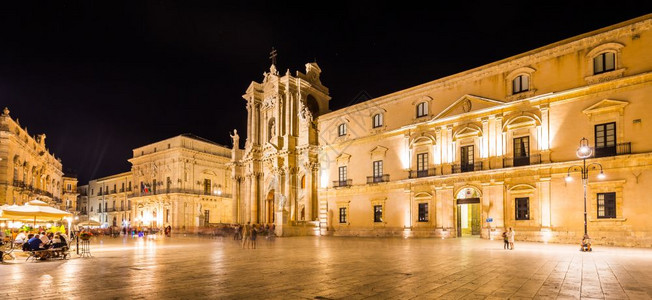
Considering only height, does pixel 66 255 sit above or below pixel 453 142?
below

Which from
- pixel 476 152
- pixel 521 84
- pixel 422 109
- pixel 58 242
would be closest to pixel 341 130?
pixel 422 109

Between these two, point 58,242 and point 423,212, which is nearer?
point 58,242

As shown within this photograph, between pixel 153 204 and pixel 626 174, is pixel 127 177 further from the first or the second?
pixel 626 174

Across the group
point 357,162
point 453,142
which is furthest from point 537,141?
point 357,162

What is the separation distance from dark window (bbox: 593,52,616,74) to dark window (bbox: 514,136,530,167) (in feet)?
18.1

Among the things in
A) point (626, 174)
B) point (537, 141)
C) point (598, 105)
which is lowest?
point (626, 174)

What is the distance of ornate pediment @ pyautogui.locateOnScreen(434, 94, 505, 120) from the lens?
92.2 feet

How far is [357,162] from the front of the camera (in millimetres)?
36500

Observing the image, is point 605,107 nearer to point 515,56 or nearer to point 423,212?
point 515,56

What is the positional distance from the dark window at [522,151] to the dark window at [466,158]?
3144 mm

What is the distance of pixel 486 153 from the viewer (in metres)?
27.8

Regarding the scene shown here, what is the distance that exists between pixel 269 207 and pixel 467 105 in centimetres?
2450

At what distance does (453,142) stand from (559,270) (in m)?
19.1

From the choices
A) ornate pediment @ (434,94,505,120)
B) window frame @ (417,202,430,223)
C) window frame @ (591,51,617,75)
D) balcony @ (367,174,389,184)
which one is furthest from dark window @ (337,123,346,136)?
window frame @ (591,51,617,75)
